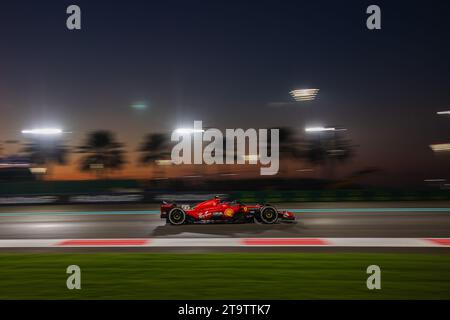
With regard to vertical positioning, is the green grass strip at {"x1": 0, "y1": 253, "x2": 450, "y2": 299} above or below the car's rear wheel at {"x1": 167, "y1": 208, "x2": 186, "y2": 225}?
below

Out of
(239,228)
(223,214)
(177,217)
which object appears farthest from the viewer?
(177,217)

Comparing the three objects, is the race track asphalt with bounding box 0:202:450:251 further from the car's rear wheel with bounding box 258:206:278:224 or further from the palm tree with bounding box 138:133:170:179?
the palm tree with bounding box 138:133:170:179

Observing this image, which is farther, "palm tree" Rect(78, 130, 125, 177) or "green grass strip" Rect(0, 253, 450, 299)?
"palm tree" Rect(78, 130, 125, 177)

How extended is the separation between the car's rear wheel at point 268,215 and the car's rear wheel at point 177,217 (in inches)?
81.3

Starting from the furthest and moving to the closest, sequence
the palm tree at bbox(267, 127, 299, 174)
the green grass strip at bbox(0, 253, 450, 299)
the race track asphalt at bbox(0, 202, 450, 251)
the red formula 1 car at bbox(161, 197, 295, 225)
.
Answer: the palm tree at bbox(267, 127, 299, 174)
the red formula 1 car at bbox(161, 197, 295, 225)
the race track asphalt at bbox(0, 202, 450, 251)
the green grass strip at bbox(0, 253, 450, 299)

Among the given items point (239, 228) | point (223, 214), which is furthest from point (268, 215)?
point (223, 214)

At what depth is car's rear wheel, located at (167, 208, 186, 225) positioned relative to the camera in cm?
1279

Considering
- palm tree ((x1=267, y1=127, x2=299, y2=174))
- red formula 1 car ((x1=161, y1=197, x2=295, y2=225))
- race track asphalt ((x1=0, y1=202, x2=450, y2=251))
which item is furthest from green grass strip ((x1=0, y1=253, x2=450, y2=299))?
palm tree ((x1=267, y1=127, x2=299, y2=174))

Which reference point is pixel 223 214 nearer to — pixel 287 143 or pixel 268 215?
pixel 268 215

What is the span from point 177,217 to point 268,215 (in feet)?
8.10

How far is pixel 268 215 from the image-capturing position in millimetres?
12672
